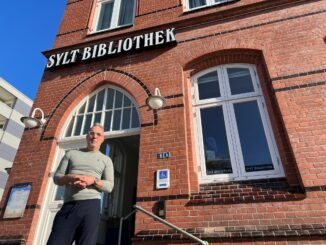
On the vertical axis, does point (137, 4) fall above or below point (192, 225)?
above

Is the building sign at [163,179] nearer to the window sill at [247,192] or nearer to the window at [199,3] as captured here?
the window sill at [247,192]

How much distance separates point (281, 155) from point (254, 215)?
3.94 feet

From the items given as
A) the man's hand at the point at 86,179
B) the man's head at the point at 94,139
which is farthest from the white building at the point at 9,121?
the man's hand at the point at 86,179

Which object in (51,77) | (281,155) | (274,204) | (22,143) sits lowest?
(274,204)

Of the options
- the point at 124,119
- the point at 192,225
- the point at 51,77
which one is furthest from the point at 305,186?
the point at 51,77

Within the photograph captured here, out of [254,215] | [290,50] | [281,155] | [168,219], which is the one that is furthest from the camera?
[290,50]

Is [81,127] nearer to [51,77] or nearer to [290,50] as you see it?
[51,77]

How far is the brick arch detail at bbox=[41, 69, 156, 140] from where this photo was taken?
17.3ft

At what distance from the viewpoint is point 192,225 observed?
361 centimetres

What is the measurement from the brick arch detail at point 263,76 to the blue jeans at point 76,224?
3.16m

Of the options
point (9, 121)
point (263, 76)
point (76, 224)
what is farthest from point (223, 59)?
point (9, 121)

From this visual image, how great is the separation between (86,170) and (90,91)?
12.7 ft

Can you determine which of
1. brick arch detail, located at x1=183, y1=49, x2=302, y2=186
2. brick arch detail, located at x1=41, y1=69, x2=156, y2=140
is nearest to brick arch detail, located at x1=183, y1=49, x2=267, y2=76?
brick arch detail, located at x1=183, y1=49, x2=302, y2=186

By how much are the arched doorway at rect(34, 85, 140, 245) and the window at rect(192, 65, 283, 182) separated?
157 cm
